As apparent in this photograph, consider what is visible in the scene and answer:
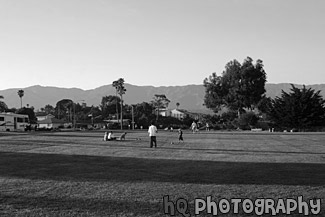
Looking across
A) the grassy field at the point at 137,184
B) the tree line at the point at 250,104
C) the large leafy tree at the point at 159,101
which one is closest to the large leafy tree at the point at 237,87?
the tree line at the point at 250,104

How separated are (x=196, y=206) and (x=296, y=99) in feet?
212

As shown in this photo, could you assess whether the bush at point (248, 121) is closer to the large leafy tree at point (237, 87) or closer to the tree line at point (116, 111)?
the large leafy tree at point (237, 87)

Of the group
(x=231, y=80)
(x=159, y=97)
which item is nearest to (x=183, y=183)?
(x=231, y=80)

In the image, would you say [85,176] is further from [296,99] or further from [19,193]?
[296,99]

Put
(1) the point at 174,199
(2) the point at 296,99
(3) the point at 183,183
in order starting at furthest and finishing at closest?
1. (2) the point at 296,99
2. (3) the point at 183,183
3. (1) the point at 174,199

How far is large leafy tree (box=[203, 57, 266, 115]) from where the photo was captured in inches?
3270

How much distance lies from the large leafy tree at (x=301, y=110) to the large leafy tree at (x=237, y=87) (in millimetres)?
14756

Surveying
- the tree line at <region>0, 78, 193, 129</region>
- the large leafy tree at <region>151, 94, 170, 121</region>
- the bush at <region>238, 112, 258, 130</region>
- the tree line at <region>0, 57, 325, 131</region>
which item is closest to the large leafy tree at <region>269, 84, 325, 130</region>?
the tree line at <region>0, 57, 325, 131</region>

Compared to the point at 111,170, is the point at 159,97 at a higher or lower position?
higher

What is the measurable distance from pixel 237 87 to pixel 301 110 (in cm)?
1856

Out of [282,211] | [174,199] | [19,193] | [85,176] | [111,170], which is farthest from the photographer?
[111,170]

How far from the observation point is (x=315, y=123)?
67.3 meters

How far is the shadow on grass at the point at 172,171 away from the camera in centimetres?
1045

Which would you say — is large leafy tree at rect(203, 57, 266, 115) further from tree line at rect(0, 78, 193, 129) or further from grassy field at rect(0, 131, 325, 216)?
grassy field at rect(0, 131, 325, 216)
